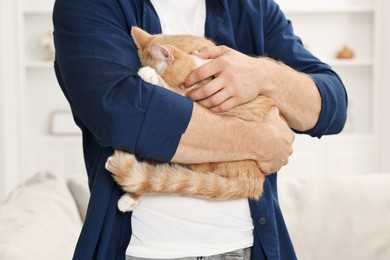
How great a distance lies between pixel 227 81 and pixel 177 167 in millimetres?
199

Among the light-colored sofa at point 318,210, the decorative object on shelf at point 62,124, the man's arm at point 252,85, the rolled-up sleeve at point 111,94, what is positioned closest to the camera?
the rolled-up sleeve at point 111,94

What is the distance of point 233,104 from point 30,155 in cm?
379

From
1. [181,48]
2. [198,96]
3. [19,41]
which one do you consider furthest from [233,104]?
[19,41]

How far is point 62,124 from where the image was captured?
4992 millimetres

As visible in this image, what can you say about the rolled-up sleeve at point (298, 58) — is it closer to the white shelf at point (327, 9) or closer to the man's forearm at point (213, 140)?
the man's forearm at point (213, 140)

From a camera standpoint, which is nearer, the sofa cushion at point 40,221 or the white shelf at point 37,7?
the sofa cushion at point 40,221

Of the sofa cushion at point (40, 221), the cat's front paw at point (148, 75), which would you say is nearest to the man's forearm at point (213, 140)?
the cat's front paw at point (148, 75)

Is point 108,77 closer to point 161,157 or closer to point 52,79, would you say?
point 161,157

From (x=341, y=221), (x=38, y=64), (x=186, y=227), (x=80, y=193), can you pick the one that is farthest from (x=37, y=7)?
(x=186, y=227)

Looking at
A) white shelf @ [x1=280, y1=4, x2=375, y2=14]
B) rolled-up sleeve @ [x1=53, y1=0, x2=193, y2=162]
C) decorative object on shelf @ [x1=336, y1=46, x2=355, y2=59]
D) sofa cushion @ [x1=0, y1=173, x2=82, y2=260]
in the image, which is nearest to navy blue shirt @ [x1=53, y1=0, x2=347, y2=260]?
rolled-up sleeve @ [x1=53, y1=0, x2=193, y2=162]

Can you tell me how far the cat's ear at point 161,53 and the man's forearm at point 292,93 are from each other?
0.19 metres

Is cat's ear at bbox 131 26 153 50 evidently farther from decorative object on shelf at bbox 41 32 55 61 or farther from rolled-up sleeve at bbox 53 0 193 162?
decorative object on shelf at bbox 41 32 55 61

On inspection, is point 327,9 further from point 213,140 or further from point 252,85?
point 213,140

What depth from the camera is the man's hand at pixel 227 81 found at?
1336 mm
